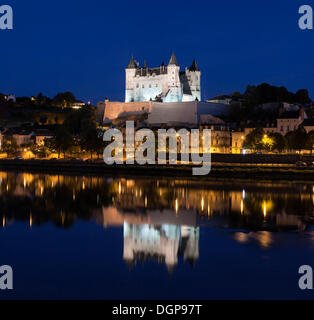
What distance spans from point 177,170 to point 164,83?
2384 cm

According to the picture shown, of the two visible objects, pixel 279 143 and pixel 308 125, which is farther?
pixel 308 125

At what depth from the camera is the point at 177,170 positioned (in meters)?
28.8

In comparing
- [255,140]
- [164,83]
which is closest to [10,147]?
[164,83]

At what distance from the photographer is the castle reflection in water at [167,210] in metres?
10.2

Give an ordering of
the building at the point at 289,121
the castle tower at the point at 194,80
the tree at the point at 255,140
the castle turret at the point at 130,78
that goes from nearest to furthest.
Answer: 1. the tree at the point at 255,140
2. the building at the point at 289,121
3. the castle tower at the point at 194,80
4. the castle turret at the point at 130,78

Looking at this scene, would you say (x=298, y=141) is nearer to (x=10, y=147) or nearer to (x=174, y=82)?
(x=174, y=82)

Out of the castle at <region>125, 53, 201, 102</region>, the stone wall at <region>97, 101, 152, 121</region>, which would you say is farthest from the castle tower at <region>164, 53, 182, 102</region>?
the stone wall at <region>97, 101, 152, 121</region>

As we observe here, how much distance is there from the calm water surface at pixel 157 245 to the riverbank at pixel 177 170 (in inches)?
283

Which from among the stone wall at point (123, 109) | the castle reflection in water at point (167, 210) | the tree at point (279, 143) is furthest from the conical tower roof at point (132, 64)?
the castle reflection in water at point (167, 210)

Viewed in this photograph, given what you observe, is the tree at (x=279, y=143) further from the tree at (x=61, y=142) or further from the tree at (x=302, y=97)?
the tree at (x=302, y=97)

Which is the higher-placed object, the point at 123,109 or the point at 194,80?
the point at 194,80
